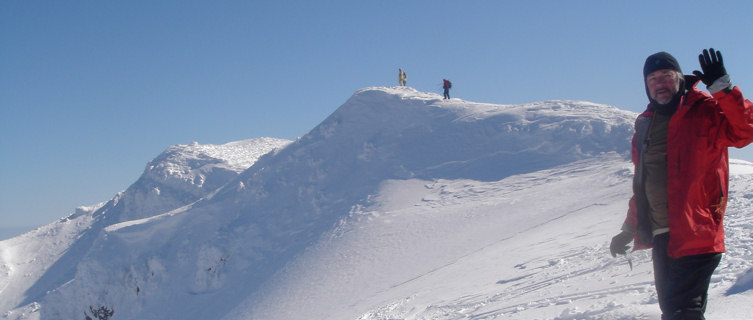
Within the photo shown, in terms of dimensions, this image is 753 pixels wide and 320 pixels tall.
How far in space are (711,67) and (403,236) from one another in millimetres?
16064

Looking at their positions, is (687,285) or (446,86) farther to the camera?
(446,86)

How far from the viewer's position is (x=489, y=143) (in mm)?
24750

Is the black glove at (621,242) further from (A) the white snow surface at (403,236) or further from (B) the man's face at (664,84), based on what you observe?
(B) the man's face at (664,84)

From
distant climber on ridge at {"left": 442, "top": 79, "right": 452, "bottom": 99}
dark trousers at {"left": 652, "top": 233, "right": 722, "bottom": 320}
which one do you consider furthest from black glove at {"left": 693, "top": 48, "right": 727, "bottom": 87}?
distant climber on ridge at {"left": 442, "top": 79, "right": 452, "bottom": 99}

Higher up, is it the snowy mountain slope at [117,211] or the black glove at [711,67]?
the black glove at [711,67]

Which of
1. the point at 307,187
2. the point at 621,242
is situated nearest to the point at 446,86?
the point at 307,187

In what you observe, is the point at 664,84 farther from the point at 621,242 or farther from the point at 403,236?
the point at 403,236

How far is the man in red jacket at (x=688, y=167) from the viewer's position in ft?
9.13

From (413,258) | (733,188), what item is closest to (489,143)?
(413,258)

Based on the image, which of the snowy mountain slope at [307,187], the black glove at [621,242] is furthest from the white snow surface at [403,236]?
the black glove at [621,242]

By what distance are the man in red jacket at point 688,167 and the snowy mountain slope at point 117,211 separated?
3317cm

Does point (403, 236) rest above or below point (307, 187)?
below

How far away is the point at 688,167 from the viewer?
2.96 metres

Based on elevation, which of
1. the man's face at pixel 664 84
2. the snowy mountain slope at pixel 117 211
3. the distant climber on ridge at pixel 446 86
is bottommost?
the snowy mountain slope at pixel 117 211
